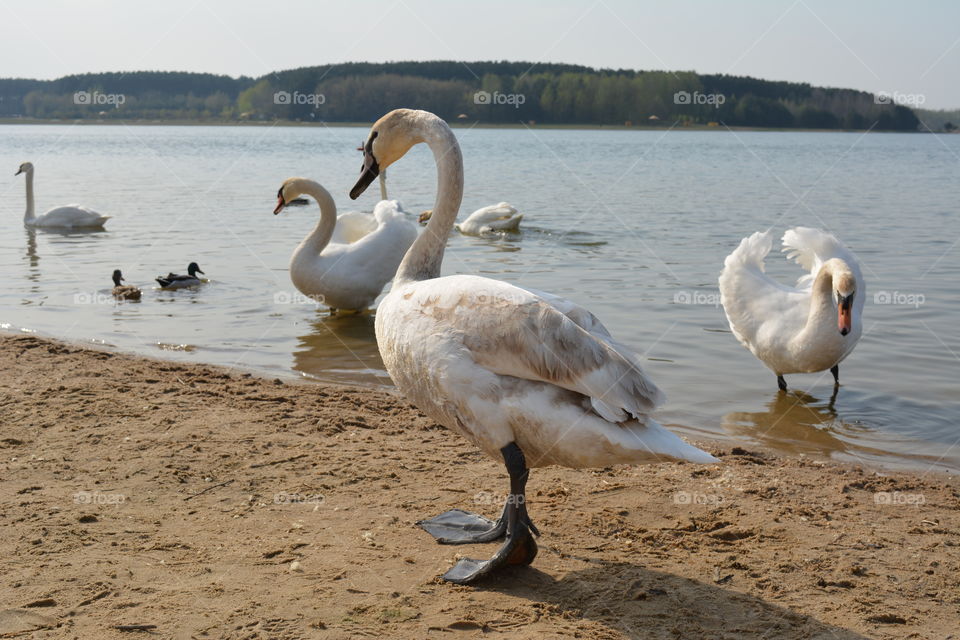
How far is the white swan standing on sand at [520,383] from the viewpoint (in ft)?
11.7

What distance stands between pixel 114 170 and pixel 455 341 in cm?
3526

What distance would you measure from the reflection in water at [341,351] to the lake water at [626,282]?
0.11 feet

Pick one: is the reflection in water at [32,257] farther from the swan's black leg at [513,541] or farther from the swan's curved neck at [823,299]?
the swan's black leg at [513,541]

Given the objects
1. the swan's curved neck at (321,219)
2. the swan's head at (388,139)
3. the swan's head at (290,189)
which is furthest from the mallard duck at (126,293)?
the swan's head at (388,139)

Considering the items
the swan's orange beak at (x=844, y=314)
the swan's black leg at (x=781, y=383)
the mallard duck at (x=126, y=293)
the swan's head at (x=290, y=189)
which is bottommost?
the swan's black leg at (x=781, y=383)

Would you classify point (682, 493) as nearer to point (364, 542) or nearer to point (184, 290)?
point (364, 542)

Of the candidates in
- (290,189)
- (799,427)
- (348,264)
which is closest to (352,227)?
(290,189)

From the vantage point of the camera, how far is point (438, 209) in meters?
4.57

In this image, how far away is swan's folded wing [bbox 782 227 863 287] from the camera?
7.74 meters

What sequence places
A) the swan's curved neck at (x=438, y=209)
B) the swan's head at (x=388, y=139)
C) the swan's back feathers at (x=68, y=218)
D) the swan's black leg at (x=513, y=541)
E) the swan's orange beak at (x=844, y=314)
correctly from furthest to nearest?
the swan's back feathers at (x=68, y=218), the swan's orange beak at (x=844, y=314), the swan's head at (x=388, y=139), the swan's curved neck at (x=438, y=209), the swan's black leg at (x=513, y=541)

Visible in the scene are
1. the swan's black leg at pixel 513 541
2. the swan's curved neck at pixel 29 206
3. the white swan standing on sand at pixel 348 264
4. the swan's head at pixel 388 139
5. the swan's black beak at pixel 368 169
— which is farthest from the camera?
the swan's curved neck at pixel 29 206

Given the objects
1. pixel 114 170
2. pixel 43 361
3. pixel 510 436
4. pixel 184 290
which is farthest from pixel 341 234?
pixel 114 170

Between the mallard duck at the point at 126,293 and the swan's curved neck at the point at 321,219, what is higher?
the swan's curved neck at the point at 321,219

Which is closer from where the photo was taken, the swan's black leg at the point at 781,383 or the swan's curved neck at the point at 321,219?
the swan's black leg at the point at 781,383
